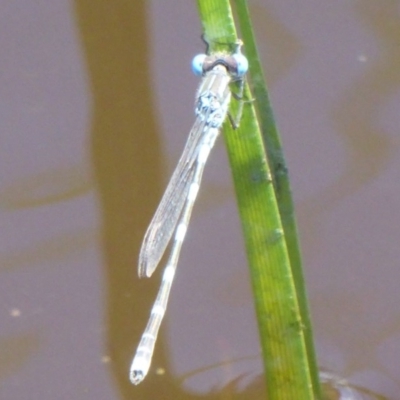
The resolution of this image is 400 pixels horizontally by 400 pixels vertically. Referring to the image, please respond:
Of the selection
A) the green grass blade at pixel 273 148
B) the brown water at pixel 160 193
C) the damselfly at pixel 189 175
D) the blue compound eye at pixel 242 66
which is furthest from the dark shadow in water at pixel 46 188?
the green grass blade at pixel 273 148

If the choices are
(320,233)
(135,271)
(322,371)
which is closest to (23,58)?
(135,271)

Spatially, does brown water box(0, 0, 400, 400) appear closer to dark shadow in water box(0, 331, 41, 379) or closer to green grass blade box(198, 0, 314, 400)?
dark shadow in water box(0, 331, 41, 379)

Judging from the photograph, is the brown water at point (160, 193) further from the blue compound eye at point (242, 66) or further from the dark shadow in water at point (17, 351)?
the blue compound eye at point (242, 66)

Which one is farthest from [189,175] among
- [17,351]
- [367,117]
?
[367,117]

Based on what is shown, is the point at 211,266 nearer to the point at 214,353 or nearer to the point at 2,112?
the point at 214,353

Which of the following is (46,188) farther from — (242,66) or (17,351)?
(242,66)

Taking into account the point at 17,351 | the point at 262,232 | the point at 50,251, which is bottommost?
the point at 17,351
